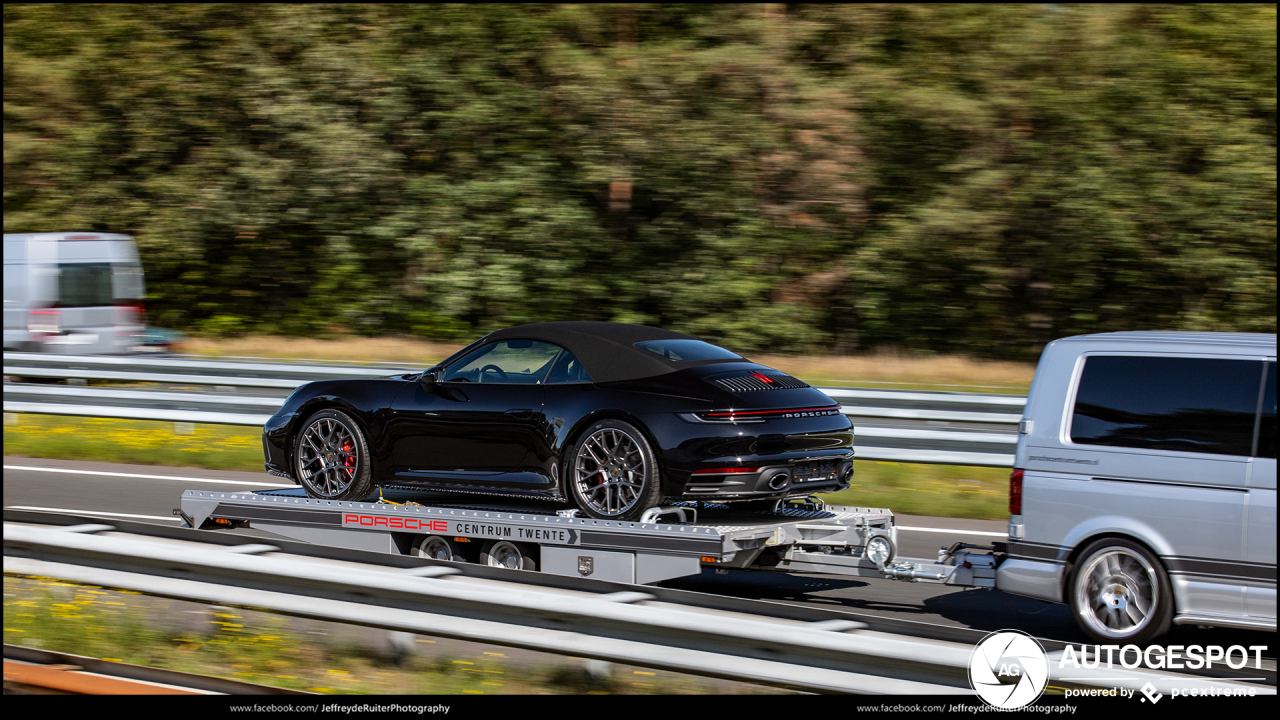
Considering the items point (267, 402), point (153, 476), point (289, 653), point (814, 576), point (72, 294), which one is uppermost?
point (72, 294)

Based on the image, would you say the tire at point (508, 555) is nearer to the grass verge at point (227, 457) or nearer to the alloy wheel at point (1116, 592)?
the alloy wheel at point (1116, 592)

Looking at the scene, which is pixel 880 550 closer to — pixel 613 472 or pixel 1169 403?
pixel 613 472

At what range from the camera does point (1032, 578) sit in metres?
6.37

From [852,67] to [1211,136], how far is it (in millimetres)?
6014

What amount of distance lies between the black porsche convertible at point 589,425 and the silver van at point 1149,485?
137 cm

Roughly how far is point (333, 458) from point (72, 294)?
1390 cm

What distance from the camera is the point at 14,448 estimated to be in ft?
47.1

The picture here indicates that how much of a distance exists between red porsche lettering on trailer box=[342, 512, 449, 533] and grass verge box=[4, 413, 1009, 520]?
476 cm

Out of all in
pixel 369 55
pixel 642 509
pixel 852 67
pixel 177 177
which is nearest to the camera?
pixel 642 509

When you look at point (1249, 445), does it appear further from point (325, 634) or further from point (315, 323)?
point (315, 323)

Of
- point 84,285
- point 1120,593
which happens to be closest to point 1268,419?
point 1120,593

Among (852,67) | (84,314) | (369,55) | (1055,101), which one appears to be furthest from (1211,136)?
(84,314)

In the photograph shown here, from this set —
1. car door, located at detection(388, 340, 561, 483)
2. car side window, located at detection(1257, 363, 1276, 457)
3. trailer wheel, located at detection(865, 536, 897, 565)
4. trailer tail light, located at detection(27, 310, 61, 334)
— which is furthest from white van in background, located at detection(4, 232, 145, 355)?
car side window, located at detection(1257, 363, 1276, 457)

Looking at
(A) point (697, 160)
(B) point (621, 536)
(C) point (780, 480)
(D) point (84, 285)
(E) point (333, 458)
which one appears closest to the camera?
(B) point (621, 536)
